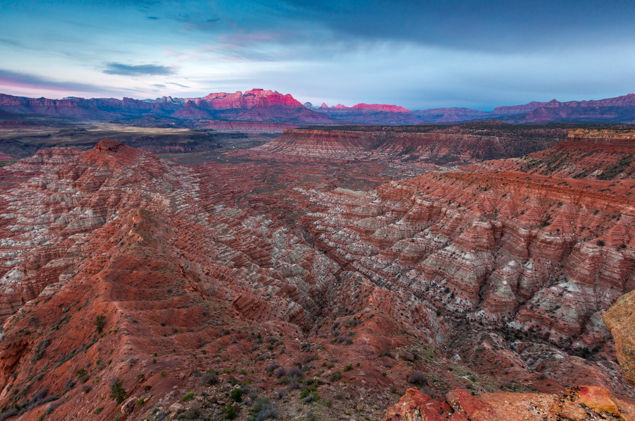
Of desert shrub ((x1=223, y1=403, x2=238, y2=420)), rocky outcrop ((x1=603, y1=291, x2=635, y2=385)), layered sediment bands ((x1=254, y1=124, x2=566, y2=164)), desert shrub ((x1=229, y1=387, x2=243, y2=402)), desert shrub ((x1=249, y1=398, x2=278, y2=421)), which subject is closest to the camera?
rocky outcrop ((x1=603, y1=291, x2=635, y2=385))

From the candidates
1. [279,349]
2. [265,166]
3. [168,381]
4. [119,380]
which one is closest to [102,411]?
[119,380]

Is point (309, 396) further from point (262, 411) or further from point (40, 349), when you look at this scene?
point (40, 349)

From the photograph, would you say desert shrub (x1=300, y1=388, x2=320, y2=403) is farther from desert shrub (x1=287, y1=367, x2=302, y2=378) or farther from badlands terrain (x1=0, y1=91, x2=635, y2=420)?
desert shrub (x1=287, y1=367, x2=302, y2=378)

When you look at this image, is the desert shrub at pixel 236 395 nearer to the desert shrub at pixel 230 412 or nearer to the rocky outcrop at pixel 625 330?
the desert shrub at pixel 230 412

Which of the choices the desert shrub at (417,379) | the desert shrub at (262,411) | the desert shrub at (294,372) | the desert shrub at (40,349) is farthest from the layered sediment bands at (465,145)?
the desert shrub at (40,349)

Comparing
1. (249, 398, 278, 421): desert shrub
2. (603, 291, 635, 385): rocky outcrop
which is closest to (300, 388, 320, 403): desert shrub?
(249, 398, 278, 421): desert shrub

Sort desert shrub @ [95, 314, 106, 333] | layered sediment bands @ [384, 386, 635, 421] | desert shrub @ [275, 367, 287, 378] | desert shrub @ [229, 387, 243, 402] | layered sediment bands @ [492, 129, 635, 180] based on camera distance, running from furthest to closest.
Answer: layered sediment bands @ [492, 129, 635, 180] → desert shrub @ [95, 314, 106, 333] → desert shrub @ [275, 367, 287, 378] → desert shrub @ [229, 387, 243, 402] → layered sediment bands @ [384, 386, 635, 421]
